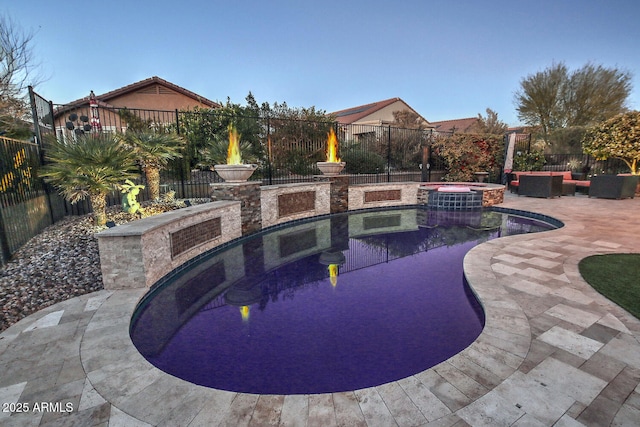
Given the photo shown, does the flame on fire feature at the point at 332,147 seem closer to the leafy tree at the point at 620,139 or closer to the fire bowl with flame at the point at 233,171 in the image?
the fire bowl with flame at the point at 233,171

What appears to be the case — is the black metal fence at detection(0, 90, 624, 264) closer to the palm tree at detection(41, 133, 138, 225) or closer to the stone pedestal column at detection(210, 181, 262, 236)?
the palm tree at detection(41, 133, 138, 225)

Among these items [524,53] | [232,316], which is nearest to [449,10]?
[524,53]

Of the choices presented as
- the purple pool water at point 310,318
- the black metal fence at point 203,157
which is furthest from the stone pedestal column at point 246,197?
the black metal fence at point 203,157

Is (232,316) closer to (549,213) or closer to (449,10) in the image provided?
(549,213)

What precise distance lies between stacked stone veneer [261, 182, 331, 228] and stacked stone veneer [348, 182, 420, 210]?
1.39 metres

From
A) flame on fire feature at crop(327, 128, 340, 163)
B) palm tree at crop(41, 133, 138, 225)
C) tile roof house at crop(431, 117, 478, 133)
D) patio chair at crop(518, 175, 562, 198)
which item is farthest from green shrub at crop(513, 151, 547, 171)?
tile roof house at crop(431, 117, 478, 133)

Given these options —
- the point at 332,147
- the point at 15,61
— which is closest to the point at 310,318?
the point at 332,147

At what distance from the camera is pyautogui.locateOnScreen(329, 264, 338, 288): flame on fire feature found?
549 centimetres

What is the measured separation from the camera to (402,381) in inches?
106

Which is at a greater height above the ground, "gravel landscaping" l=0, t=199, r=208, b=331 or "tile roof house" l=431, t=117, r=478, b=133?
"tile roof house" l=431, t=117, r=478, b=133

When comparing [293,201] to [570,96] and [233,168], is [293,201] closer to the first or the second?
[233,168]

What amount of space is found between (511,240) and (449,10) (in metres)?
12.0

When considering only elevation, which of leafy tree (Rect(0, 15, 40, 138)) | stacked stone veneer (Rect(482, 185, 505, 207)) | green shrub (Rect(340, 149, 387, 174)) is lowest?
stacked stone veneer (Rect(482, 185, 505, 207))

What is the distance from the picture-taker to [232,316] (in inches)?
172
